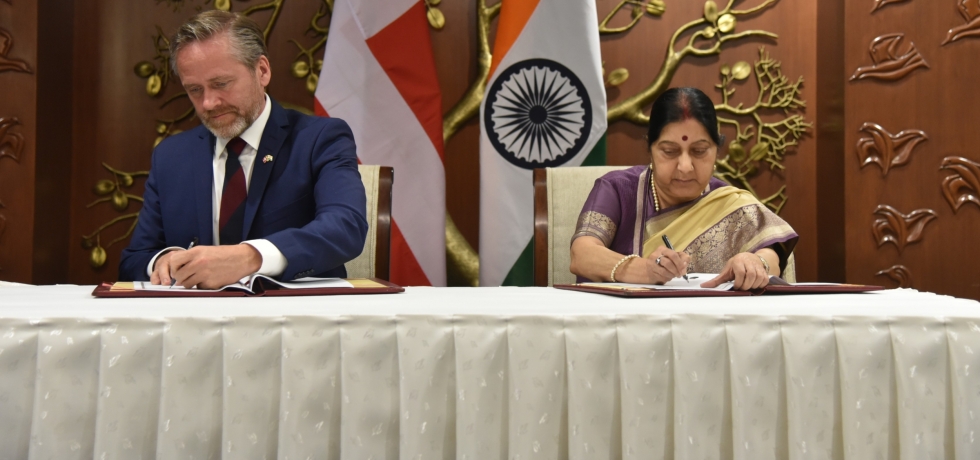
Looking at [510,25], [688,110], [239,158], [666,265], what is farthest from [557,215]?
[510,25]

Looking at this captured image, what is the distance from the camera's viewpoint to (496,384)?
88 centimetres

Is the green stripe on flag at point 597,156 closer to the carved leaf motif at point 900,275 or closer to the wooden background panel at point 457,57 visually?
the wooden background panel at point 457,57

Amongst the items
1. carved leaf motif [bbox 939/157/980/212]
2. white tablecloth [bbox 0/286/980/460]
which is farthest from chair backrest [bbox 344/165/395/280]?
carved leaf motif [bbox 939/157/980/212]

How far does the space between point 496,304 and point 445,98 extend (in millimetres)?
2321

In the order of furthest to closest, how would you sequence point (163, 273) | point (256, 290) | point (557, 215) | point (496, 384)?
point (557, 215) < point (163, 273) < point (256, 290) < point (496, 384)

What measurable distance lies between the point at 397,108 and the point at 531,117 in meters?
0.54

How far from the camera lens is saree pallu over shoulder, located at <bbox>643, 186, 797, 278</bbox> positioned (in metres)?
1.80

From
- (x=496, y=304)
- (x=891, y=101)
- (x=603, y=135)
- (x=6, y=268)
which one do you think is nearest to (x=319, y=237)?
(x=496, y=304)

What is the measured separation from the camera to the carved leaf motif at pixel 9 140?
9.51 feet

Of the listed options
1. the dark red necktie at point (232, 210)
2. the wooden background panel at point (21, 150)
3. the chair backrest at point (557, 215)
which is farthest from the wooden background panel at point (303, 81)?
the dark red necktie at point (232, 210)

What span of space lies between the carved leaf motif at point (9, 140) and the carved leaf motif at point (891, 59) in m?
3.38

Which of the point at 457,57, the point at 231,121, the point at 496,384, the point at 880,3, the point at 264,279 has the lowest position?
the point at 496,384

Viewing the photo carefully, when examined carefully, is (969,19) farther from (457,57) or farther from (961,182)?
(457,57)

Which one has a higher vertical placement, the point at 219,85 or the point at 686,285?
the point at 219,85
